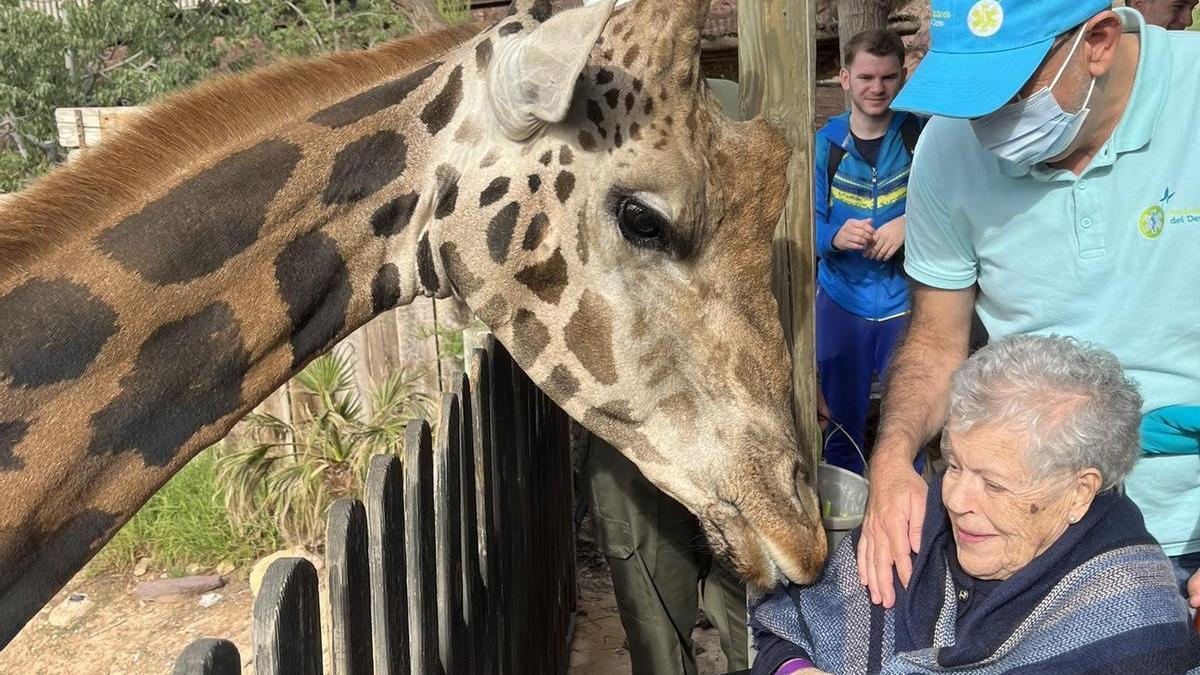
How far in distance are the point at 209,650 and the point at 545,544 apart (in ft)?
9.07

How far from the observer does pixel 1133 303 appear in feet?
8.04

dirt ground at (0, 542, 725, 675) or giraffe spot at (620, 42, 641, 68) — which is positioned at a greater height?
giraffe spot at (620, 42, 641, 68)

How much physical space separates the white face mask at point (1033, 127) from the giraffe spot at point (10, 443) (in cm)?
220

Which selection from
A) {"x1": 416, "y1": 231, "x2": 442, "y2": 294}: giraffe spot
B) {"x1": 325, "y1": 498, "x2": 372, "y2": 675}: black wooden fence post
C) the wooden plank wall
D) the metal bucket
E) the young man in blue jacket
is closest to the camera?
{"x1": 325, "y1": 498, "x2": 372, "y2": 675}: black wooden fence post

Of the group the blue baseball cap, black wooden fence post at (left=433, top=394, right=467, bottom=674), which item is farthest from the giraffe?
the blue baseball cap

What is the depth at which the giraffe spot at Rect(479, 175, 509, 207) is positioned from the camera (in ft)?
7.77

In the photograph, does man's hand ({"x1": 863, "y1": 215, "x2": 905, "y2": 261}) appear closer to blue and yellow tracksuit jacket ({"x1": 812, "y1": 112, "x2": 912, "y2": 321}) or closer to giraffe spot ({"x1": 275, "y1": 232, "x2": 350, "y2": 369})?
blue and yellow tracksuit jacket ({"x1": 812, "y1": 112, "x2": 912, "y2": 321})

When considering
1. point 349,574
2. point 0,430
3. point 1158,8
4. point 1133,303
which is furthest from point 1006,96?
point 1158,8

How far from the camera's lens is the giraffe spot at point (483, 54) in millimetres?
2396

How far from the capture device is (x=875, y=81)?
16.0ft

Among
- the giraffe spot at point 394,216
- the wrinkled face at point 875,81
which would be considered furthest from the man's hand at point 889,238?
the giraffe spot at point 394,216

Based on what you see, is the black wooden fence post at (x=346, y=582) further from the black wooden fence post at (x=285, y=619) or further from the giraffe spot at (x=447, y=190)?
the giraffe spot at (x=447, y=190)

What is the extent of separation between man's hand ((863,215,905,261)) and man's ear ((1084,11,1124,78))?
7.77 ft

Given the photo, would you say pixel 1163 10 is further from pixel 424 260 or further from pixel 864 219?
pixel 424 260
